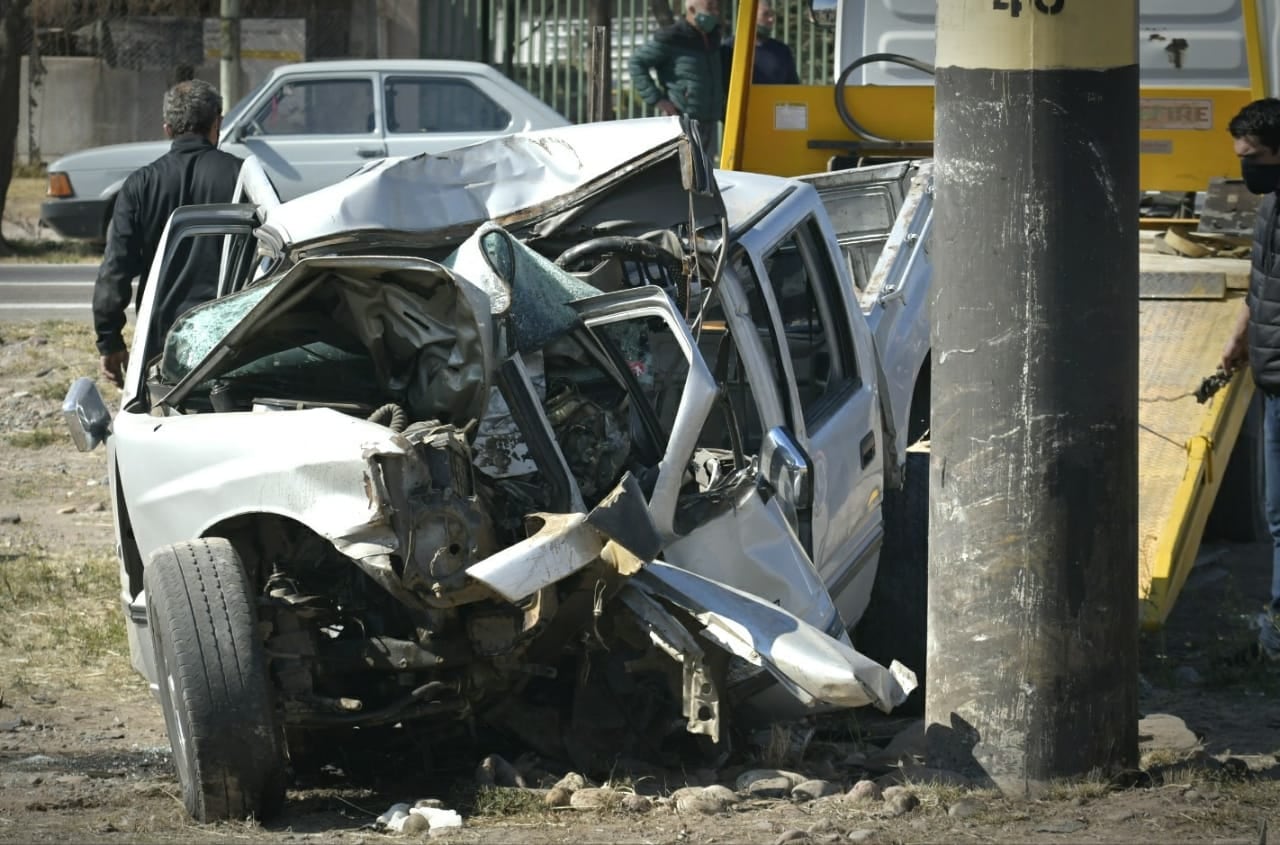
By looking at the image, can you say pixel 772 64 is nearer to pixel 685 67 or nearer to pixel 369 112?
pixel 685 67

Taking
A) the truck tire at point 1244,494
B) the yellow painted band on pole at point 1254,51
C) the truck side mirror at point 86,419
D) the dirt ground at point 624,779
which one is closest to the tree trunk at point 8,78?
the dirt ground at point 624,779

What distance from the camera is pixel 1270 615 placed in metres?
6.82

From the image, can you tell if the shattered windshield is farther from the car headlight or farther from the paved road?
the car headlight

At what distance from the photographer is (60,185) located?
16438 millimetres

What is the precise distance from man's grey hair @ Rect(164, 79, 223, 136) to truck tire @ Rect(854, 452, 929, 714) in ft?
11.0

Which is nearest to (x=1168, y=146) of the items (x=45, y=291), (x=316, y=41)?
(x=45, y=291)

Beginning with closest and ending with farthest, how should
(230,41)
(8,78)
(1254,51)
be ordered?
(1254,51)
(8,78)
(230,41)

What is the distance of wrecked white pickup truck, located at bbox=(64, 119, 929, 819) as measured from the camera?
457 cm

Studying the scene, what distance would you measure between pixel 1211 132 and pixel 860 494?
444 cm

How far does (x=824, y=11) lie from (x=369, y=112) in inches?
252

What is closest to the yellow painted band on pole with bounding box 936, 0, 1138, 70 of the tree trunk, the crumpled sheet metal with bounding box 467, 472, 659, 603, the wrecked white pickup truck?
the wrecked white pickup truck

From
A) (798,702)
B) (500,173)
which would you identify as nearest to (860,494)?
(798,702)

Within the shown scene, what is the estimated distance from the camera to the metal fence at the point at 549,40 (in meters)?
21.8

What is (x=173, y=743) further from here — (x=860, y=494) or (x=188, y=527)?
(x=860, y=494)
